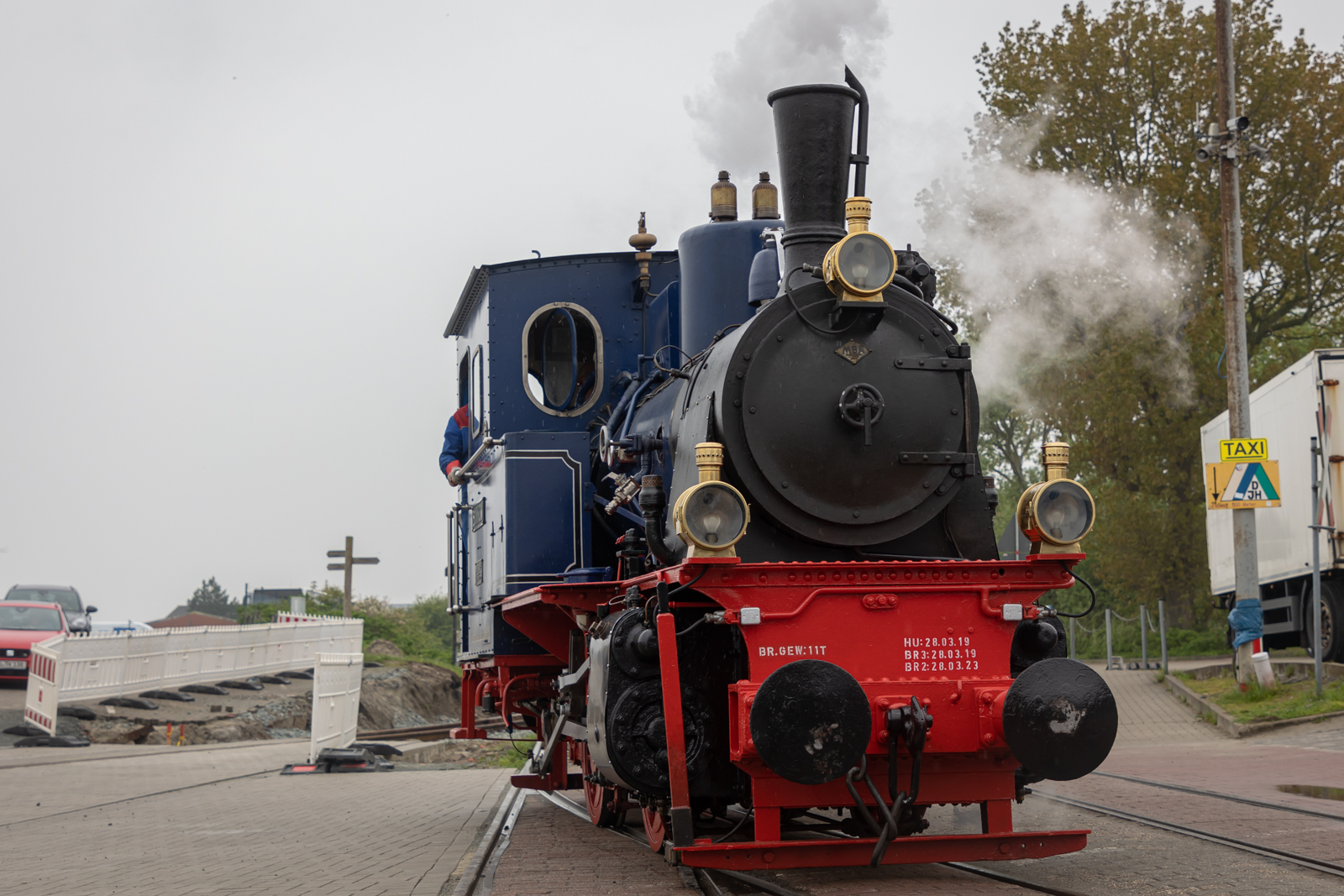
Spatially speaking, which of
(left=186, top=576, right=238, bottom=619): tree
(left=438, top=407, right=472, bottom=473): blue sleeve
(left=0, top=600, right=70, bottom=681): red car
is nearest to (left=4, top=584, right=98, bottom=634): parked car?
(left=0, top=600, right=70, bottom=681): red car

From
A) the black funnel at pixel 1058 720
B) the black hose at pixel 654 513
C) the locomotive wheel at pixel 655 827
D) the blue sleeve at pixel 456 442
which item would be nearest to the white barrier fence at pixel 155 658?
the blue sleeve at pixel 456 442

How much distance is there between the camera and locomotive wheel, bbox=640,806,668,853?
552 centimetres

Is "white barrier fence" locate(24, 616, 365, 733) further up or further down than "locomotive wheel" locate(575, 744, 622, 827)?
further up

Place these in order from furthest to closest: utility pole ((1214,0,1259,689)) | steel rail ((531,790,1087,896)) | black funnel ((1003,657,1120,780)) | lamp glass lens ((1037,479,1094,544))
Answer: utility pole ((1214,0,1259,689))
lamp glass lens ((1037,479,1094,544))
steel rail ((531,790,1087,896))
black funnel ((1003,657,1120,780))

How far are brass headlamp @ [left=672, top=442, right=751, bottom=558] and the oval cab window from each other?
292 cm

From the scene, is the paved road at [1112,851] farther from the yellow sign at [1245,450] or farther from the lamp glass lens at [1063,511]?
the yellow sign at [1245,450]

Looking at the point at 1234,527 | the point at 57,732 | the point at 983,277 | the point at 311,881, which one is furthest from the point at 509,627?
the point at 57,732

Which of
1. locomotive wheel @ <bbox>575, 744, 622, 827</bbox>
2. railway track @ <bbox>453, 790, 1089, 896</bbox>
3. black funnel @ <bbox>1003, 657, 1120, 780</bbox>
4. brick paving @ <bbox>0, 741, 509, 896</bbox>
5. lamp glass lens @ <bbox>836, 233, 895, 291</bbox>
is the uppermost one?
lamp glass lens @ <bbox>836, 233, 895, 291</bbox>

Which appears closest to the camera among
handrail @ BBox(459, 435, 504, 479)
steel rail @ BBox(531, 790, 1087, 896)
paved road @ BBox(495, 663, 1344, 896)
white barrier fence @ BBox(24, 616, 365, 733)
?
steel rail @ BBox(531, 790, 1087, 896)

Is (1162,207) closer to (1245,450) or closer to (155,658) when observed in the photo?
(1245,450)

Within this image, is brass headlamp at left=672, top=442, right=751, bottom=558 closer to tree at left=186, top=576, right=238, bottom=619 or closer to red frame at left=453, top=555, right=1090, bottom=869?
red frame at left=453, top=555, right=1090, bottom=869

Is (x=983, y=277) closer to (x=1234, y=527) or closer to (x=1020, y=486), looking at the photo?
(x=1234, y=527)

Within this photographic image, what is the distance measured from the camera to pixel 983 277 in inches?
396

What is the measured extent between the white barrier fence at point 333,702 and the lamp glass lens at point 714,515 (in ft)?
31.1
